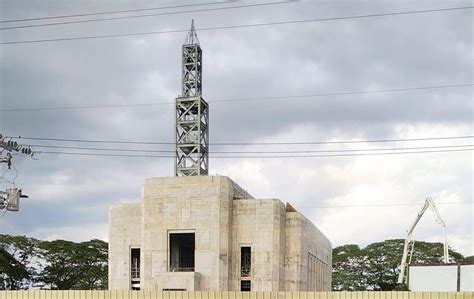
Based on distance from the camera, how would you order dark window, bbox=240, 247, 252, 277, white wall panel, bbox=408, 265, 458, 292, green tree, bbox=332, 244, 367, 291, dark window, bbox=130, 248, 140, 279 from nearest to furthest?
dark window, bbox=240, 247, 252, 277, white wall panel, bbox=408, 265, 458, 292, dark window, bbox=130, 248, 140, 279, green tree, bbox=332, 244, 367, 291

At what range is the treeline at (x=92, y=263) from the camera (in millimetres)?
68938

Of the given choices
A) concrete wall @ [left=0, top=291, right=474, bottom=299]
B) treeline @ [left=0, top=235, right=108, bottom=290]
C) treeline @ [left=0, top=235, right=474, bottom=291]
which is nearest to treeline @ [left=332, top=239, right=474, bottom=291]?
treeline @ [left=0, top=235, right=474, bottom=291]

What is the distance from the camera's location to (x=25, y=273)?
68.3 metres

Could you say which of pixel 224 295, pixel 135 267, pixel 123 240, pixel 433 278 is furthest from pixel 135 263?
pixel 224 295

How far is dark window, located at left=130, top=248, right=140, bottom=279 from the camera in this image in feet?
146

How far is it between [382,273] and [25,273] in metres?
38.5

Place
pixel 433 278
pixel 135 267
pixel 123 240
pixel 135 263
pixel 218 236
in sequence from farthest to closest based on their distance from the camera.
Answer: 1. pixel 135 263
2. pixel 135 267
3. pixel 123 240
4. pixel 433 278
5. pixel 218 236

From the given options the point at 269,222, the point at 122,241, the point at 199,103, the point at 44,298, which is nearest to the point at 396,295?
the point at 44,298

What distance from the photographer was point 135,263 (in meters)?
45.2

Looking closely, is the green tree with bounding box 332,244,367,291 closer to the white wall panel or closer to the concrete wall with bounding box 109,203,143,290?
the white wall panel

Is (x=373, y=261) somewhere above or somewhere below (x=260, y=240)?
below

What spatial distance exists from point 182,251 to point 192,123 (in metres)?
9.48

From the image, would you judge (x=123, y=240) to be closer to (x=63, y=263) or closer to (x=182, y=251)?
(x=182, y=251)

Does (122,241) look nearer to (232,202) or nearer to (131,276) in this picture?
(131,276)
